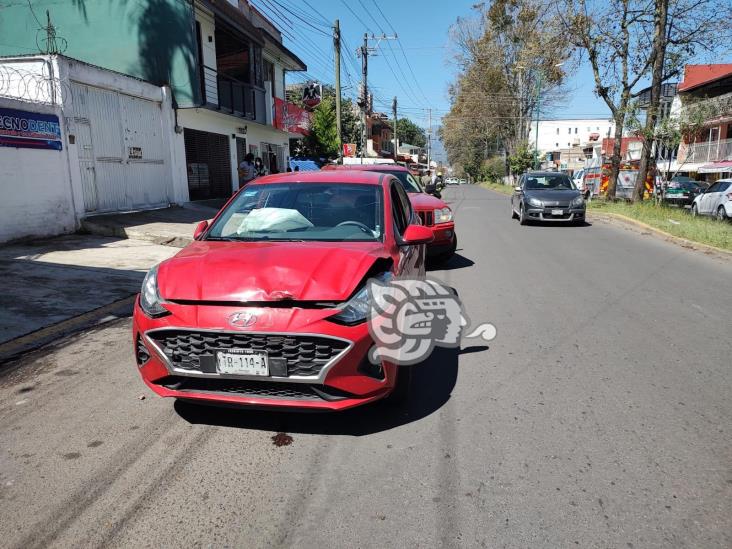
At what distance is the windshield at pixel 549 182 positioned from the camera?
1685 cm

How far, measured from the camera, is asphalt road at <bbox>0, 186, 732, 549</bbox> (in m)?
2.41

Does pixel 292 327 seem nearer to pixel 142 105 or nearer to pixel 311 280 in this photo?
pixel 311 280

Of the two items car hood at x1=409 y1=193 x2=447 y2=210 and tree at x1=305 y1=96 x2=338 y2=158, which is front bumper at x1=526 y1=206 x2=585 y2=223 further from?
tree at x1=305 y1=96 x2=338 y2=158

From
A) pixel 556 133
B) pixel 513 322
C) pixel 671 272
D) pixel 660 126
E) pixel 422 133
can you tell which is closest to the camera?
pixel 513 322

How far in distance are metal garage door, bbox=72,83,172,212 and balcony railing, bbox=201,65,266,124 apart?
274 centimetres

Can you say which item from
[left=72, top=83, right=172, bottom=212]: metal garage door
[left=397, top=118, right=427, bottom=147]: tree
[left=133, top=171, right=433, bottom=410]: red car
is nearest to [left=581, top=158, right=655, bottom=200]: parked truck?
[left=72, top=83, right=172, bottom=212]: metal garage door

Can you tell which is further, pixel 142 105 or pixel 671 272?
pixel 142 105

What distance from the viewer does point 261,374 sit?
293cm

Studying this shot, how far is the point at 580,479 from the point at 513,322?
118 inches

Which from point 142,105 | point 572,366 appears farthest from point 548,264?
point 142,105

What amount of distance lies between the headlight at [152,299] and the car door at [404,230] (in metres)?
1.61

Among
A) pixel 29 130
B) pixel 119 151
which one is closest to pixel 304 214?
pixel 29 130

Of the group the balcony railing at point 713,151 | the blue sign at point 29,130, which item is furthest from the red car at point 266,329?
the balcony railing at point 713,151

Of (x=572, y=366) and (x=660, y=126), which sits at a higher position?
(x=660, y=126)
